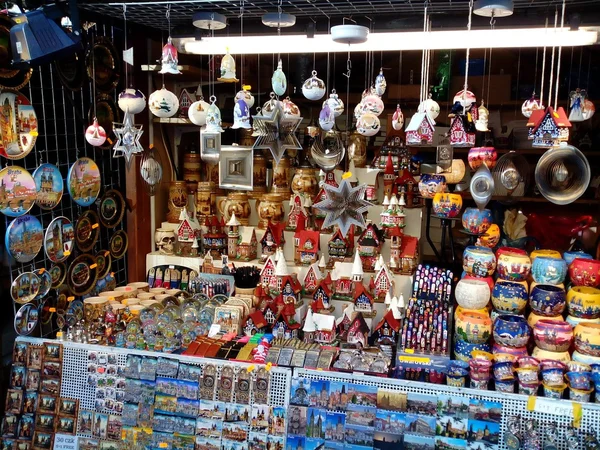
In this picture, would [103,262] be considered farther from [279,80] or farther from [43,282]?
[279,80]

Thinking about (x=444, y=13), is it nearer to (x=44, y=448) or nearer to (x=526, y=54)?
(x=526, y=54)

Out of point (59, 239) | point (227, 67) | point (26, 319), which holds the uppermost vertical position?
point (227, 67)

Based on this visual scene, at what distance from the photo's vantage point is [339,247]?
4.25m

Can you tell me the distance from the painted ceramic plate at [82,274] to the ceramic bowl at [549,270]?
2.65 meters

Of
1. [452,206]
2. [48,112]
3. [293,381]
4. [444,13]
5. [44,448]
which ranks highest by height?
[444,13]

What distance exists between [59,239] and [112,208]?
608 mm

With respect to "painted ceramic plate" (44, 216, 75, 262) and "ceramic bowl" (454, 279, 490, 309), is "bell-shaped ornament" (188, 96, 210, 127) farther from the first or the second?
"ceramic bowl" (454, 279, 490, 309)

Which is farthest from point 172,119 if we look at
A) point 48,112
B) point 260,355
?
point 260,355

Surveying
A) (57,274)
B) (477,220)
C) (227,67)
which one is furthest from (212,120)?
(477,220)

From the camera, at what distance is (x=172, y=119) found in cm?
458

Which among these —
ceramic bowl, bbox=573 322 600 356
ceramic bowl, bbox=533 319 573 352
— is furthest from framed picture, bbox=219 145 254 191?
ceramic bowl, bbox=573 322 600 356

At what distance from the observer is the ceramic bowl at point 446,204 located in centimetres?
384

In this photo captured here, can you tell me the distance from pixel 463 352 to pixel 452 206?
1.01 m

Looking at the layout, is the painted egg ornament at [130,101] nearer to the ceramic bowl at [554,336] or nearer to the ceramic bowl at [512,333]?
the ceramic bowl at [512,333]
